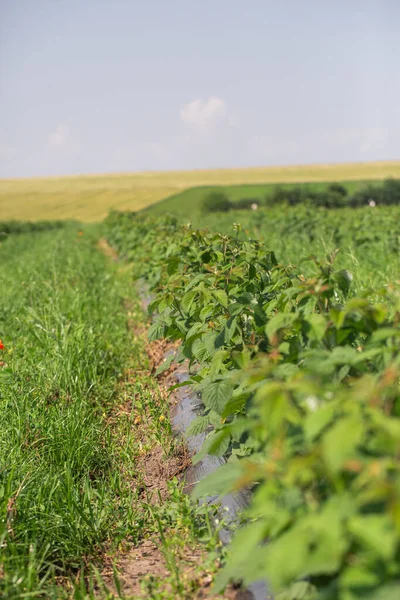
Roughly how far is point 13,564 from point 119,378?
2668 millimetres

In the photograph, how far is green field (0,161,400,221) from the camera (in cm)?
4869

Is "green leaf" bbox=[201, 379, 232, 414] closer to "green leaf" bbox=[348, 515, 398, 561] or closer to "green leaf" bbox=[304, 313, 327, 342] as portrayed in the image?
"green leaf" bbox=[304, 313, 327, 342]

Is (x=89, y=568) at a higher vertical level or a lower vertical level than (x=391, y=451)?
lower

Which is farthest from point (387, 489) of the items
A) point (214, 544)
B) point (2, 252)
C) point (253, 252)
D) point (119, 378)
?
point (2, 252)

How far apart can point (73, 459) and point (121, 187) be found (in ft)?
188

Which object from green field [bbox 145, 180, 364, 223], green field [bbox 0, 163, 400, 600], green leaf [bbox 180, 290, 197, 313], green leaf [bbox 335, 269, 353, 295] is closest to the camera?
green field [bbox 0, 163, 400, 600]

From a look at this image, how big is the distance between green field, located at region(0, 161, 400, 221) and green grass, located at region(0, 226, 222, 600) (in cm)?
4015

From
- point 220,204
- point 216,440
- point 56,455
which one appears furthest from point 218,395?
point 220,204

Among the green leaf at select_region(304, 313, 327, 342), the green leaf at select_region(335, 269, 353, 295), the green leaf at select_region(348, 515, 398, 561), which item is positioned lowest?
the green leaf at select_region(348, 515, 398, 561)

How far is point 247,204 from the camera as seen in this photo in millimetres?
39812

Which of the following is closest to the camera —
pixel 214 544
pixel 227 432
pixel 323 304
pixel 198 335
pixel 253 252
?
pixel 227 432

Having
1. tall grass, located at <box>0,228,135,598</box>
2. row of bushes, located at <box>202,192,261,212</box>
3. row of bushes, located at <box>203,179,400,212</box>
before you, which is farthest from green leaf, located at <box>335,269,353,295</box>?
row of bushes, located at <box>202,192,261,212</box>

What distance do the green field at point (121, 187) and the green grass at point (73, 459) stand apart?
132ft

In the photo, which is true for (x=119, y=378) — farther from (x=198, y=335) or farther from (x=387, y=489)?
(x=387, y=489)
